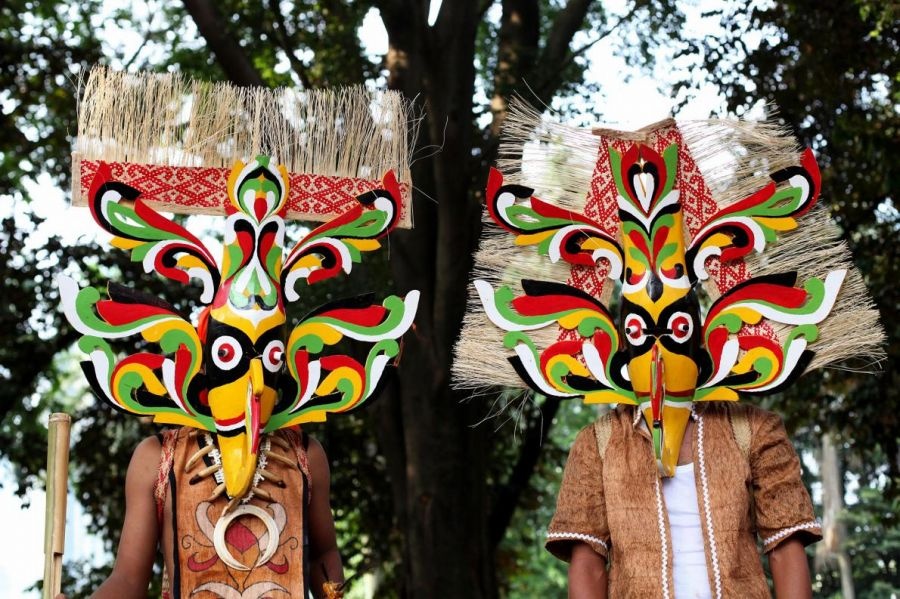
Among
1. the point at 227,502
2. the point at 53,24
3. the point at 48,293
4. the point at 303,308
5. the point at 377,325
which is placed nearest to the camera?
the point at 227,502

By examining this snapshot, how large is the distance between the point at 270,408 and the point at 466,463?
3.28m

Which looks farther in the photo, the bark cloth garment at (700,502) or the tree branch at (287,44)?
the tree branch at (287,44)

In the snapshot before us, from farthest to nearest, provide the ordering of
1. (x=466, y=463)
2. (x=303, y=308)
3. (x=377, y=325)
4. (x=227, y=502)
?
(x=303, y=308)
(x=466, y=463)
(x=377, y=325)
(x=227, y=502)

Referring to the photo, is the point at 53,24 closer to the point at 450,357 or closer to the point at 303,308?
the point at 303,308

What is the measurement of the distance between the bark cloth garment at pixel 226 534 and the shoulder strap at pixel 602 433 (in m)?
0.93

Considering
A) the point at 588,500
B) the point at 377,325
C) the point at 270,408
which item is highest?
the point at 377,325

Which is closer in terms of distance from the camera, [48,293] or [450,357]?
[450,357]

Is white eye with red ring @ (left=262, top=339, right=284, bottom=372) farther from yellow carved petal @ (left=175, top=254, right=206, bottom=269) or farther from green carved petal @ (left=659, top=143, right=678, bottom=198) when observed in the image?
green carved petal @ (left=659, top=143, right=678, bottom=198)

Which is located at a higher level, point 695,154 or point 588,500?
point 695,154

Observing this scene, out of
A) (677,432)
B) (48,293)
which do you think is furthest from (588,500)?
(48,293)

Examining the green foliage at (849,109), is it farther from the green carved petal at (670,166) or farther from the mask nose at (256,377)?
the mask nose at (256,377)

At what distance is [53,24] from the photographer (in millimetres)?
10000

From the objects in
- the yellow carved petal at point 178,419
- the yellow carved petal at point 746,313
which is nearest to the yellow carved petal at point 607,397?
the yellow carved petal at point 746,313

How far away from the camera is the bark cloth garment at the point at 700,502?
12.8ft
